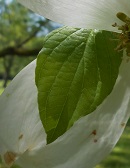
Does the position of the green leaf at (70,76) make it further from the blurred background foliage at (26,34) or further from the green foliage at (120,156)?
the green foliage at (120,156)

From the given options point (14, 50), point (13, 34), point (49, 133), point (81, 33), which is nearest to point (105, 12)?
point (81, 33)

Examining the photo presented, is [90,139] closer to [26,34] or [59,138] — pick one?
[59,138]

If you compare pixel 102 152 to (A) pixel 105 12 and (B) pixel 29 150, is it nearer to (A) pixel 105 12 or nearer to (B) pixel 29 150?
(B) pixel 29 150

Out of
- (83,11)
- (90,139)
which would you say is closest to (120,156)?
(90,139)

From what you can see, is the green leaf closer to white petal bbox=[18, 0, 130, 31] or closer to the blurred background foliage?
white petal bbox=[18, 0, 130, 31]

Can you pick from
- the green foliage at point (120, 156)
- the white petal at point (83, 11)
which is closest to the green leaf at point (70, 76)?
the white petal at point (83, 11)

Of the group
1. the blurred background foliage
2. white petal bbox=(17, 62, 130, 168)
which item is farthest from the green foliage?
white petal bbox=(17, 62, 130, 168)
